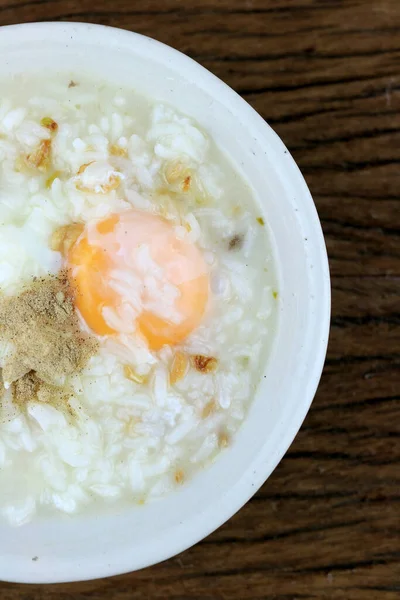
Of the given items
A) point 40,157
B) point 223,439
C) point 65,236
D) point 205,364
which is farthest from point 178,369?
point 40,157

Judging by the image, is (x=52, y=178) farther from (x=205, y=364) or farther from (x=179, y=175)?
(x=205, y=364)

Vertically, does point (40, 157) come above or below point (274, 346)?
above

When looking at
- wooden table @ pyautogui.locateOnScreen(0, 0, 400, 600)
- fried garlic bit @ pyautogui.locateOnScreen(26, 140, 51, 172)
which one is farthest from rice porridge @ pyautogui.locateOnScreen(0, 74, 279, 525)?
wooden table @ pyautogui.locateOnScreen(0, 0, 400, 600)

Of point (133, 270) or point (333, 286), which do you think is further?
point (333, 286)

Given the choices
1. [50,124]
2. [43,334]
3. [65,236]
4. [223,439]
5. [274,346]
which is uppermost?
[50,124]

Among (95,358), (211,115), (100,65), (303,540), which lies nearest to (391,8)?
(211,115)

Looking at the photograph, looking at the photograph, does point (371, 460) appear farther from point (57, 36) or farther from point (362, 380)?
point (57, 36)
